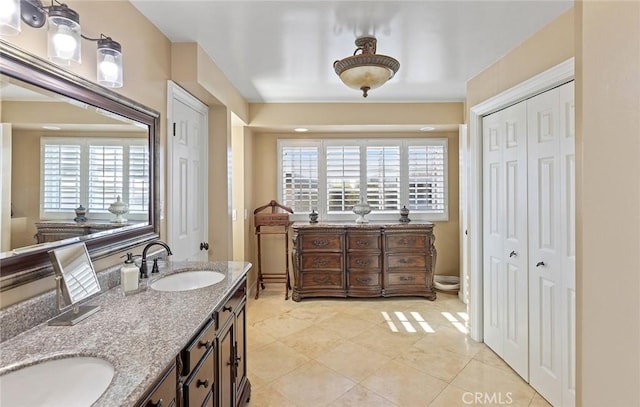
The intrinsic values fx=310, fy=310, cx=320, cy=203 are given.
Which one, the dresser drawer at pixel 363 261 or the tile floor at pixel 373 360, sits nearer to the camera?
the tile floor at pixel 373 360

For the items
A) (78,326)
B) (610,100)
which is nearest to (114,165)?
(78,326)

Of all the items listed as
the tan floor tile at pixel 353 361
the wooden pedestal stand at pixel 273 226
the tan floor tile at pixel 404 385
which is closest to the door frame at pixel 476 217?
the tan floor tile at pixel 404 385

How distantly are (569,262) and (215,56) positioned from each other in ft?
9.48

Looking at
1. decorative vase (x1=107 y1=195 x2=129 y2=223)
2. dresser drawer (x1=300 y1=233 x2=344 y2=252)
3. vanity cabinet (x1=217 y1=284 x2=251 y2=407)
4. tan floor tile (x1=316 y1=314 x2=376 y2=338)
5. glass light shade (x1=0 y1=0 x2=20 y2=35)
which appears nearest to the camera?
glass light shade (x1=0 y1=0 x2=20 y2=35)

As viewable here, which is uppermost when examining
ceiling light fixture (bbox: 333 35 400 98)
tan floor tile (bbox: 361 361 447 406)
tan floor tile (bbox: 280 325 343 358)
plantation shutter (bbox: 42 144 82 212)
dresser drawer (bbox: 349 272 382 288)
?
ceiling light fixture (bbox: 333 35 400 98)

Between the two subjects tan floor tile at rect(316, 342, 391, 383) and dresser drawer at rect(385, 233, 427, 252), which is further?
dresser drawer at rect(385, 233, 427, 252)

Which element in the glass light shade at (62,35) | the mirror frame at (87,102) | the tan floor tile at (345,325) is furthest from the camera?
the tan floor tile at (345,325)

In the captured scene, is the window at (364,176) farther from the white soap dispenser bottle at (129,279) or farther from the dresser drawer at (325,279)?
the white soap dispenser bottle at (129,279)

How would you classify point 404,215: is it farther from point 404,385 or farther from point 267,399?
point 267,399

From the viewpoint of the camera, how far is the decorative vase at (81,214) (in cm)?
144

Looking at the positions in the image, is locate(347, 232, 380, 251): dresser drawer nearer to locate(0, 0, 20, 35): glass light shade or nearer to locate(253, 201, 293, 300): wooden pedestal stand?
locate(253, 201, 293, 300): wooden pedestal stand

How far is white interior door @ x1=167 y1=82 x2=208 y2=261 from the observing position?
231cm

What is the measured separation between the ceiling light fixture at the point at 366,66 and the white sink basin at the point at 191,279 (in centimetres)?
161

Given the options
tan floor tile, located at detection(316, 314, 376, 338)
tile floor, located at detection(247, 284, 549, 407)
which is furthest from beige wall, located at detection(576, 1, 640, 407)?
tan floor tile, located at detection(316, 314, 376, 338)
